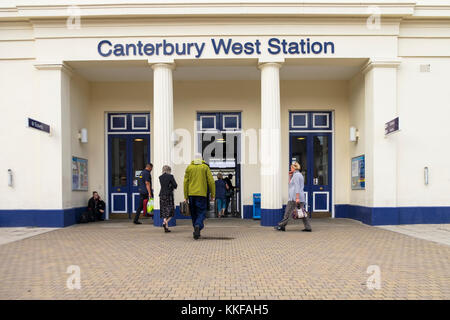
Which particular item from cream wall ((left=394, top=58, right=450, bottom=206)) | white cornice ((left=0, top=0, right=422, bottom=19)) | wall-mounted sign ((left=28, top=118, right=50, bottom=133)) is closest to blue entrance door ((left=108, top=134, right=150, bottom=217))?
wall-mounted sign ((left=28, top=118, right=50, bottom=133))

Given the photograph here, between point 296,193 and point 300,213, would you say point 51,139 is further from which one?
point 300,213

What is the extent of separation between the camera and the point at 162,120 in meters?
11.1

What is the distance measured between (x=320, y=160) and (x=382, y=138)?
297 cm

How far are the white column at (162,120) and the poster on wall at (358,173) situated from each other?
226 inches

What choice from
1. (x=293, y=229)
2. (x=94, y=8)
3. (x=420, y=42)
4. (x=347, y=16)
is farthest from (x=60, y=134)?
(x=420, y=42)

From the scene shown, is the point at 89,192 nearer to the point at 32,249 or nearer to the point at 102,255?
the point at 32,249

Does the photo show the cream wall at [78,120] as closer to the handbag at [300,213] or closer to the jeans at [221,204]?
the jeans at [221,204]

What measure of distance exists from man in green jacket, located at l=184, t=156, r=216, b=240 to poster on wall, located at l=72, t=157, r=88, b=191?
485cm

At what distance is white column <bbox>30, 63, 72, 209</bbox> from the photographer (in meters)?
11.0

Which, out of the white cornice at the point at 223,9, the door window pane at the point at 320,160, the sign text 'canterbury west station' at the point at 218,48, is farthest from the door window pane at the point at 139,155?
the door window pane at the point at 320,160

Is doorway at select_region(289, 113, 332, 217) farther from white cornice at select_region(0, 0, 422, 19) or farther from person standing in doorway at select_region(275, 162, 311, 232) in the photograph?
white cornice at select_region(0, 0, 422, 19)

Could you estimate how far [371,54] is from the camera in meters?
11.0

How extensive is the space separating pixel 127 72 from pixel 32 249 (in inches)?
259

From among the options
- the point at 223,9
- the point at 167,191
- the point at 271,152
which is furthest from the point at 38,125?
the point at 271,152
